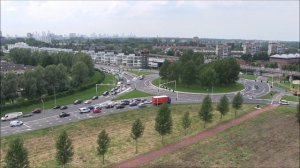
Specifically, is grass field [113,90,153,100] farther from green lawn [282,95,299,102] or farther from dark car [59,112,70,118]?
green lawn [282,95,299,102]

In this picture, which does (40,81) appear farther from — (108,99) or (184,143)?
(184,143)

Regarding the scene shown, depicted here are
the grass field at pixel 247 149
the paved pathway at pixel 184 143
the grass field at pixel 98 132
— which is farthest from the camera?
the grass field at pixel 98 132

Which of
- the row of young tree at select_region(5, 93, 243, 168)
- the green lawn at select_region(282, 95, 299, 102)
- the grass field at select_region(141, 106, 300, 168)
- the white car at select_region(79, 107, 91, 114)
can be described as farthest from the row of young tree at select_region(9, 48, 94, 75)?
the grass field at select_region(141, 106, 300, 168)

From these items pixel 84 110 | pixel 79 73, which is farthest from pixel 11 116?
pixel 79 73

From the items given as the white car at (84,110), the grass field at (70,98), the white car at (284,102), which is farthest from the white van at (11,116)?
the white car at (284,102)

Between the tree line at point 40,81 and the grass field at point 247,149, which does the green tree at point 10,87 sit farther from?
the grass field at point 247,149
